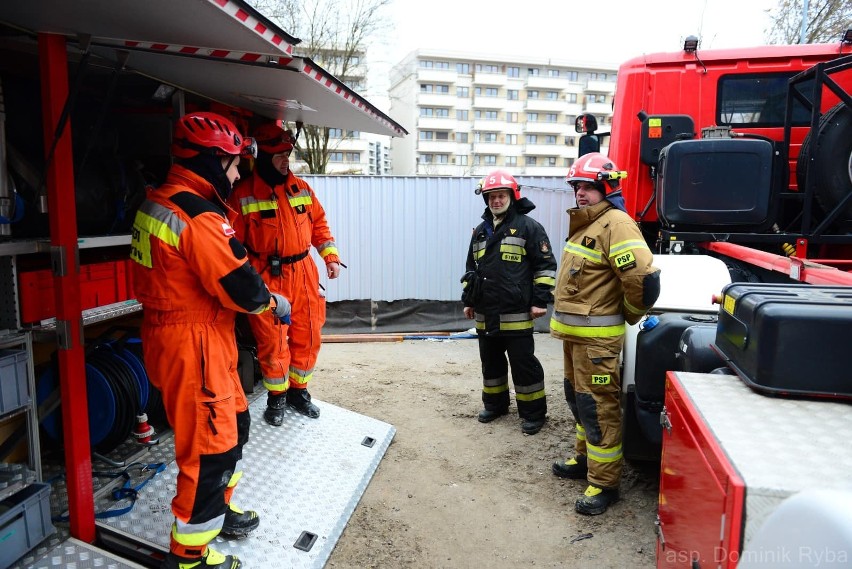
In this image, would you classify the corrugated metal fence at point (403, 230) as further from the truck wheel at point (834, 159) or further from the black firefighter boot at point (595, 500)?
the black firefighter boot at point (595, 500)

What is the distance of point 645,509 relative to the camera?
3.49 m

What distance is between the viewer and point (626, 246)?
3.31m

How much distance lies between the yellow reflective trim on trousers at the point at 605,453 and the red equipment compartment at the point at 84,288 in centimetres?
300

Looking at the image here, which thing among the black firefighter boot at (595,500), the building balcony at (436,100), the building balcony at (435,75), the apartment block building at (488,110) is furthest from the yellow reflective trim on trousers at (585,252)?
the building balcony at (435,75)

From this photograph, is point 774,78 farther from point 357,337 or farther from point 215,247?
point 357,337

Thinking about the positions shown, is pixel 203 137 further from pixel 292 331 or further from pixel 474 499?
pixel 474 499

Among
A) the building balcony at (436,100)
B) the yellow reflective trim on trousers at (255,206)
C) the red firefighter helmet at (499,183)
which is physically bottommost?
the yellow reflective trim on trousers at (255,206)

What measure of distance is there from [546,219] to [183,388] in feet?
22.3

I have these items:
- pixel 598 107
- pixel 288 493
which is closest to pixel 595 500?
pixel 288 493

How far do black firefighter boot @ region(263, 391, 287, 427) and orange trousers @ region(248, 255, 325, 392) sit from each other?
0.24 ft

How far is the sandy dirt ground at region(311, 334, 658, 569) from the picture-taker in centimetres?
309

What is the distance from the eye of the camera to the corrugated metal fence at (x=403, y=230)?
8516 mm

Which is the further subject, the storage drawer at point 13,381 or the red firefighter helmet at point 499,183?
the red firefighter helmet at point 499,183

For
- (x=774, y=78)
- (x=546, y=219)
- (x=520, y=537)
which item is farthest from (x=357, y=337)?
(x=774, y=78)
